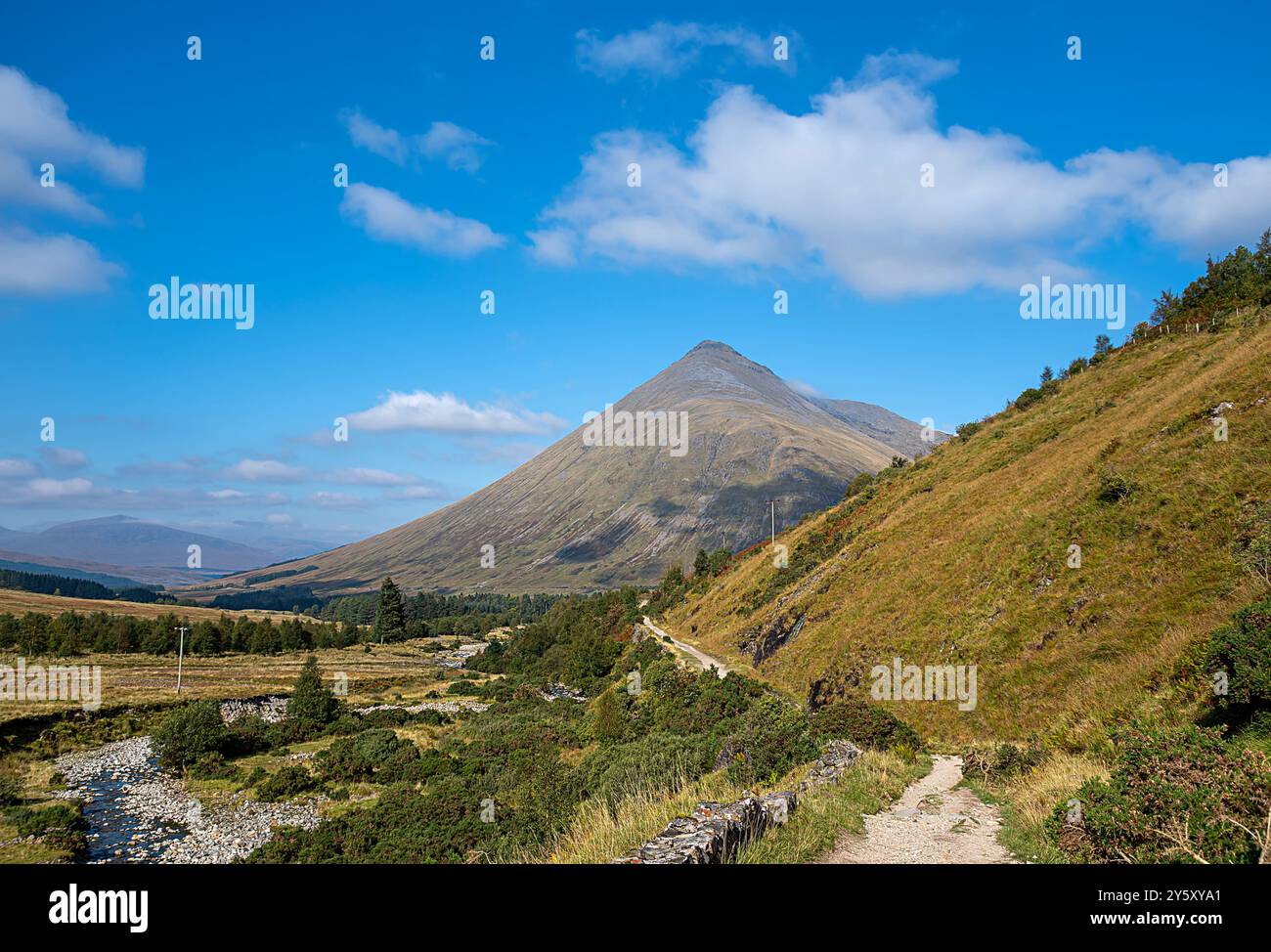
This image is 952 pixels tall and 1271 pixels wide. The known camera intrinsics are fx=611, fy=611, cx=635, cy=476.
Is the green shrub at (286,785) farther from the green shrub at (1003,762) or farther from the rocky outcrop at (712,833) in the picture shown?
the green shrub at (1003,762)

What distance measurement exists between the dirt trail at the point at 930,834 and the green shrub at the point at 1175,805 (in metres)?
1.37

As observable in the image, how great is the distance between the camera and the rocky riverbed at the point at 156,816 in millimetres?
31250

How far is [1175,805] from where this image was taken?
7.61 metres

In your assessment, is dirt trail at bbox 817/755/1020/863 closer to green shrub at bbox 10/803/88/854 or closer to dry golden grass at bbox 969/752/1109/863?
dry golden grass at bbox 969/752/1109/863

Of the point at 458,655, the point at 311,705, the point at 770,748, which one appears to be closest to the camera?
the point at 770,748

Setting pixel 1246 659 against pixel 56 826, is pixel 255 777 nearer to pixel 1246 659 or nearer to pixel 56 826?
pixel 56 826

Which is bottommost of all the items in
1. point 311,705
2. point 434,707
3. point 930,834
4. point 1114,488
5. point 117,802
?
point 434,707

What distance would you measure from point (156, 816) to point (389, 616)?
9471cm

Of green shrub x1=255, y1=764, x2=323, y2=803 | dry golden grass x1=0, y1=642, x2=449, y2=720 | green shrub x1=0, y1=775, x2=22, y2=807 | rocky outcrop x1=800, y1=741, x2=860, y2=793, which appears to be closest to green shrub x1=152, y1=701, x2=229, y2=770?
green shrub x1=0, y1=775, x2=22, y2=807

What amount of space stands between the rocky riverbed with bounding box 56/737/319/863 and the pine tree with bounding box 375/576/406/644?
76.1m

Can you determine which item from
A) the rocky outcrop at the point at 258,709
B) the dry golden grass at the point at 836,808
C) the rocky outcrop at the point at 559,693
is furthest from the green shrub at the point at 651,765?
the rocky outcrop at the point at 258,709

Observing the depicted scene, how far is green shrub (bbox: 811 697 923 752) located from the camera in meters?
18.7

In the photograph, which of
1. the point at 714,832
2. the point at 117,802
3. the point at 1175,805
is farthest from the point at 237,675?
the point at 1175,805
